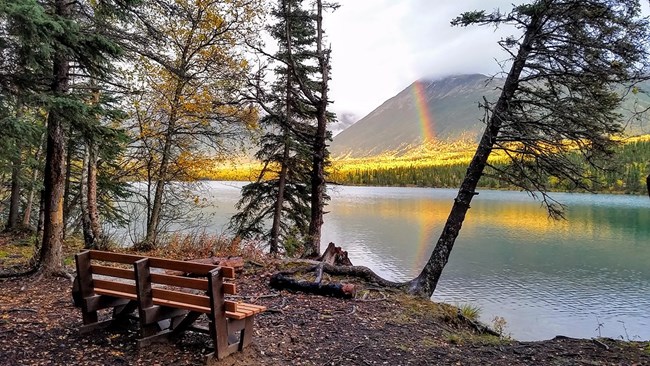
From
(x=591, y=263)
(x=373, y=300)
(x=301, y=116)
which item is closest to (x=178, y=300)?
(x=373, y=300)

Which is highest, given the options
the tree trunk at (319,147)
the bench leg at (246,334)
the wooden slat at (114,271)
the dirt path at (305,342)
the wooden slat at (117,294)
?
the tree trunk at (319,147)

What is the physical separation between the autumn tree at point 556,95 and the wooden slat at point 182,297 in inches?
211

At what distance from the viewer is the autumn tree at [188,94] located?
39.4 ft

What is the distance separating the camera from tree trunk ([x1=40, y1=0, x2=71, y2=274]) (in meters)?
6.98

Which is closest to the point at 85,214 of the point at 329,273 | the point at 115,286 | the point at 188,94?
the point at 188,94

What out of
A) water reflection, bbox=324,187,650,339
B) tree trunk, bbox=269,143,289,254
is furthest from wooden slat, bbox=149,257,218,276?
water reflection, bbox=324,187,650,339

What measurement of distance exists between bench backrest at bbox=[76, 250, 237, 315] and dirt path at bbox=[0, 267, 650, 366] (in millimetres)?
523

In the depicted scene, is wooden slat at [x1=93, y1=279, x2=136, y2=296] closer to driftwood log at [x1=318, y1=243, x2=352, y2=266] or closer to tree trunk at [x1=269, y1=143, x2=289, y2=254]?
driftwood log at [x1=318, y1=243, x2=352, y2=266]

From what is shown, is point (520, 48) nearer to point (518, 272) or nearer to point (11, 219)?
point (11, 219)

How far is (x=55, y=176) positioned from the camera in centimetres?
729

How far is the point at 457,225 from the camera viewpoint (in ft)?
29.3

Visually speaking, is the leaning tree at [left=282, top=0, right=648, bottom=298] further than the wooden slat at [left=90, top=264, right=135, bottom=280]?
Yes

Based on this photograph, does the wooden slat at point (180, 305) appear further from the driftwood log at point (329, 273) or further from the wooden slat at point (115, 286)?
the driftwood log at point (329, 273)

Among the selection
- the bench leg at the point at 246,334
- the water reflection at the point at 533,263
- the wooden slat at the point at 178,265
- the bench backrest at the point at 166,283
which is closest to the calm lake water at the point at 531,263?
the water reflection at the point at 533,263
